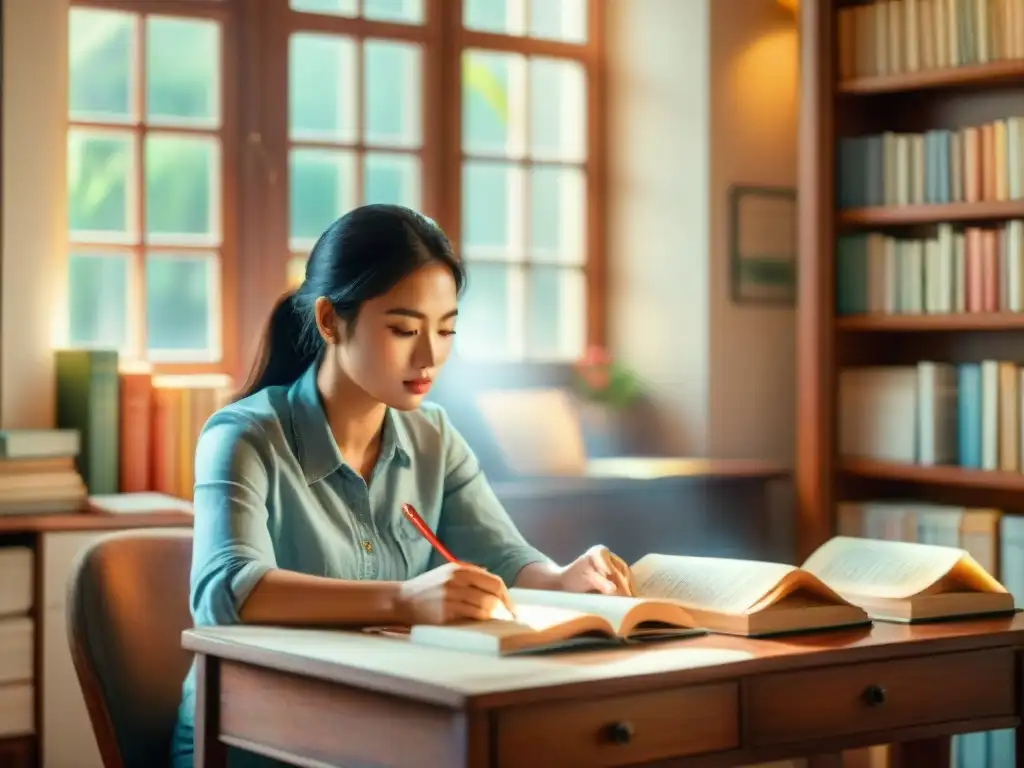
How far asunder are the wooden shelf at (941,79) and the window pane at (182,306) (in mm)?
1834

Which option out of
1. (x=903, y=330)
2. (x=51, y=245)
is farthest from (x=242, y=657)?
(x=903, y=330)

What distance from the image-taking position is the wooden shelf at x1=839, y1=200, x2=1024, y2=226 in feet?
13.6

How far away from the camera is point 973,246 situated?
14.0 feet

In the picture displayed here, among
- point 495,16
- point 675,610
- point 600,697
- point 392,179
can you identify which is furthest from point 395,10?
point 600,697

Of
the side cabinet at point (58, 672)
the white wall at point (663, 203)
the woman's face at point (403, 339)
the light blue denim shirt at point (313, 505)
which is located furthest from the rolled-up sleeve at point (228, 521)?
the white wall at point (663, 203)

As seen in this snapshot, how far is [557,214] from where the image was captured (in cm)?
520

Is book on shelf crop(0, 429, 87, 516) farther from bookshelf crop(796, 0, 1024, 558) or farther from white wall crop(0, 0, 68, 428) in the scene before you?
bookshelf crop(796, 0, 1024, 558)

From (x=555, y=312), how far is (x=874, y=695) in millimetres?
3232

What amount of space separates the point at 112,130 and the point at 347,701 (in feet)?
9.67

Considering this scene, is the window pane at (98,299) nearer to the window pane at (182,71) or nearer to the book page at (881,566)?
the window pane at (182,71)

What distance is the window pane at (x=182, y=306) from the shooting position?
4.50 m

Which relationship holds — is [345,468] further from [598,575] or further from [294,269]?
[294,269]

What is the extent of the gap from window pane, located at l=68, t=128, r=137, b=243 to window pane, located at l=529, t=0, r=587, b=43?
1.38 metres

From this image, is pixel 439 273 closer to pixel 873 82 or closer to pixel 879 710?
pixel 879 710
